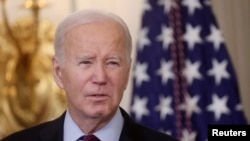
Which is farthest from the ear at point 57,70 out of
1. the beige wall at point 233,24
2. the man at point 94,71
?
the beige wall at point 233,24

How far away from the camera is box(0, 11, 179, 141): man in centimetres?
95

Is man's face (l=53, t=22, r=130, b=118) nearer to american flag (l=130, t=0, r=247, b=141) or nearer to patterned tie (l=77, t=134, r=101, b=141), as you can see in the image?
patterned tie (l=77, t=134, r=101, b=141)

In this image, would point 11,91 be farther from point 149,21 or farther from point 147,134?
point 147,134

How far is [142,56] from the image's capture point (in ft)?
6.43

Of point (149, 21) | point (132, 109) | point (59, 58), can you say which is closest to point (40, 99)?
point (132, 109)

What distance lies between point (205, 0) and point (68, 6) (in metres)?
0.59

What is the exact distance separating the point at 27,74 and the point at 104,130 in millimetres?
987

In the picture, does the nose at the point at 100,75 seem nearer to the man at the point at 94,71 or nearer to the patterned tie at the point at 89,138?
the man at the point at 94,71

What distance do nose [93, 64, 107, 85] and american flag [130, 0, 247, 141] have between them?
993mm

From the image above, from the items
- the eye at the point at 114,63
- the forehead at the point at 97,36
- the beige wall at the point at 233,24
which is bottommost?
the eye at the point at 114,63

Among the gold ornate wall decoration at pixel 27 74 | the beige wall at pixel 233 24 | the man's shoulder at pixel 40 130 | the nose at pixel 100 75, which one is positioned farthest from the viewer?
the beige wall at pixel 233 24

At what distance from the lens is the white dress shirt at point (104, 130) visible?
98 cm

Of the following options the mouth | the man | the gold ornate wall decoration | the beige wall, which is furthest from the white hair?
the beige wall

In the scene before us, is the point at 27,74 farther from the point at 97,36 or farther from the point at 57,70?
the point at 97,36
